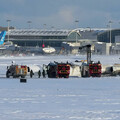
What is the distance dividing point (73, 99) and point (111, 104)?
331 centimetres

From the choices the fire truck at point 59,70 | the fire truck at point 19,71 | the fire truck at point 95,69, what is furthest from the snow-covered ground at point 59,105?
the fire truck at point 95,69

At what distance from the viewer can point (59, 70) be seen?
2076 inches

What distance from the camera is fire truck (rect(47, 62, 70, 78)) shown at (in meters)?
52.6

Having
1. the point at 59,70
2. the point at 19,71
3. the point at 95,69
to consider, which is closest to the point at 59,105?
the point at 19,71

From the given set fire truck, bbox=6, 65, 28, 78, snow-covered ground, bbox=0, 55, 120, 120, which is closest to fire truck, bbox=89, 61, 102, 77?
fire truck, bbox=6, 65, 28, 78

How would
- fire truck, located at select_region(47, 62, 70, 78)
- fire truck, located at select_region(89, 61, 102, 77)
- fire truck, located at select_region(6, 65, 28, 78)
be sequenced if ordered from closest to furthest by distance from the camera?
fire truck, located at select_region(6, 65, 28, 78), fire truck, located at select_region(47, 62, 70, 78), fire truck, located at select_region(89, 61, 102, 77)

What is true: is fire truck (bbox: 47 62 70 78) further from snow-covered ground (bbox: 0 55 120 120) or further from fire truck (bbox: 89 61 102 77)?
snow-covered ground (bbox: 0 55 120 120)

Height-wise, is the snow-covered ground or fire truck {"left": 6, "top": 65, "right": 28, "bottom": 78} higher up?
fire truck {"left": 6, "top": 65, "right": 28, "bottom": 78}

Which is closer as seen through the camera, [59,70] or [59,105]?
[59,105]

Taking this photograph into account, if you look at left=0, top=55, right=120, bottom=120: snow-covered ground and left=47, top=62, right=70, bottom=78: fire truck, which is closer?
left=0, top=55, right=120, bottom=120: snow-covered ground

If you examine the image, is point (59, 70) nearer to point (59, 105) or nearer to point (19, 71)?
point (19, 71)

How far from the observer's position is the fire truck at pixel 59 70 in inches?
2072

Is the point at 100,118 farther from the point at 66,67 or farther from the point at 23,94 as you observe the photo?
the point at 66,67

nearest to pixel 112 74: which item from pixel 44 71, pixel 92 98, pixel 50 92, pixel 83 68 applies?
pixel 83 68
